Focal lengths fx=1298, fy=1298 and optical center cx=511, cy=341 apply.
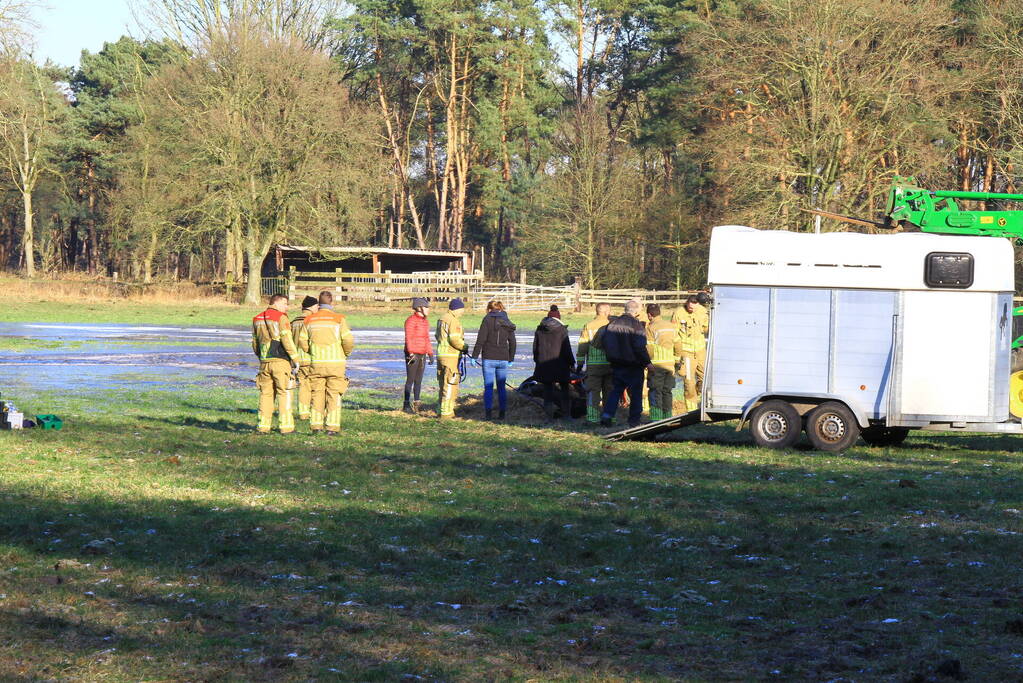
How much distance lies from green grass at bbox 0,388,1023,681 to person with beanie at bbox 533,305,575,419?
4.41m

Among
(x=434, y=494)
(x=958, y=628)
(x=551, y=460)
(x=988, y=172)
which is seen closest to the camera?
(x=958, y=628)

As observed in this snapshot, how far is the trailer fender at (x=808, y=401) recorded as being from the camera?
16.1m

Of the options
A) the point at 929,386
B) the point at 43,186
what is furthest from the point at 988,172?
the point at 43,186

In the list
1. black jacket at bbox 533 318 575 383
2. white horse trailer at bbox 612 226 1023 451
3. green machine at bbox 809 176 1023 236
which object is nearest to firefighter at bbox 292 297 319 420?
black jacket at bbox 533 318 575 383

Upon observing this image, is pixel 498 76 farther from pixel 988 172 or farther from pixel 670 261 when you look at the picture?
pixel 988 172

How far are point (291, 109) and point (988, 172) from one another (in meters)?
30.1

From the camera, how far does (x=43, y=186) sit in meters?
85.5

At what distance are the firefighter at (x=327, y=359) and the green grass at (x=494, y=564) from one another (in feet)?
4.65

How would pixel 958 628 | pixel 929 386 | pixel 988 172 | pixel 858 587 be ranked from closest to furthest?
pixel 958 628
pixel 858 587
pixel 929 386
pixel 988 172

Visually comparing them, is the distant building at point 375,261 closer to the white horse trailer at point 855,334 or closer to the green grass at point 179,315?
the green grass at point 179,315

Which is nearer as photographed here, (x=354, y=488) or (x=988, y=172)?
(x=354, y=488)

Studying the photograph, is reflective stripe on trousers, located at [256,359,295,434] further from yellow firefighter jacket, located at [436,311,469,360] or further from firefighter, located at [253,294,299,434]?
yellow firefighter jacket, located at [436,311,469,360]

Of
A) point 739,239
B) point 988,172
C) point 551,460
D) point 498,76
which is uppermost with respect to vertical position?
point 498,76

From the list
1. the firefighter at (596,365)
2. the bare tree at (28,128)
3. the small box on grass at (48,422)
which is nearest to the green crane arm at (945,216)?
the firefighter at (596,365)
